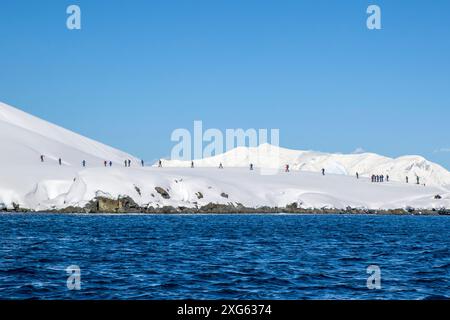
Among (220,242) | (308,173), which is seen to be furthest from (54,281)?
(308,173)

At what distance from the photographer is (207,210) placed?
127750 mm

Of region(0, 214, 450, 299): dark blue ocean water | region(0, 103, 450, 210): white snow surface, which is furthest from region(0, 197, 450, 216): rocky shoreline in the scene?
region(0, 214, 450, 299): dark blue ocean water

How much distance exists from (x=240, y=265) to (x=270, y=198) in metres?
107

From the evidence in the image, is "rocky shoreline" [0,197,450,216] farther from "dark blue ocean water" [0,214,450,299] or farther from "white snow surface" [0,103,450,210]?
"dark blue ocean water" [0,214,450,299]

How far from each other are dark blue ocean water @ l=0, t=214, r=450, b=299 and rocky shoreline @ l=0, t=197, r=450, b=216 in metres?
59.8

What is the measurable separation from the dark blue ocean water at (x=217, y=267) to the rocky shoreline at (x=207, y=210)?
59.8 meters

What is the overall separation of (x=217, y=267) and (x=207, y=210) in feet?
303

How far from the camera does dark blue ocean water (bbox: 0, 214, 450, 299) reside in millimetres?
27031

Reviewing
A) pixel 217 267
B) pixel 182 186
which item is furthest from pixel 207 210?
pixel 217 267

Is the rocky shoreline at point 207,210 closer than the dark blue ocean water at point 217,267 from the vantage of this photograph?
No

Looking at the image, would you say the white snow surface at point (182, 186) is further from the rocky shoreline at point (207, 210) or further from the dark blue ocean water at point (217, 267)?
the dark blue ocean water at point (217, 267)

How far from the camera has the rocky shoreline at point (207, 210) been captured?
119m

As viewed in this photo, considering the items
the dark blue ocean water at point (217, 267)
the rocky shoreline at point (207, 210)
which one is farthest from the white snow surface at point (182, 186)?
the dark blue ocean water at point (217, 267)

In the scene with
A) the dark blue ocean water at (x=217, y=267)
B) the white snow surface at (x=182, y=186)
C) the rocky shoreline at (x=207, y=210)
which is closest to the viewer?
the dark blue ocean water at (x=217, y=267)
